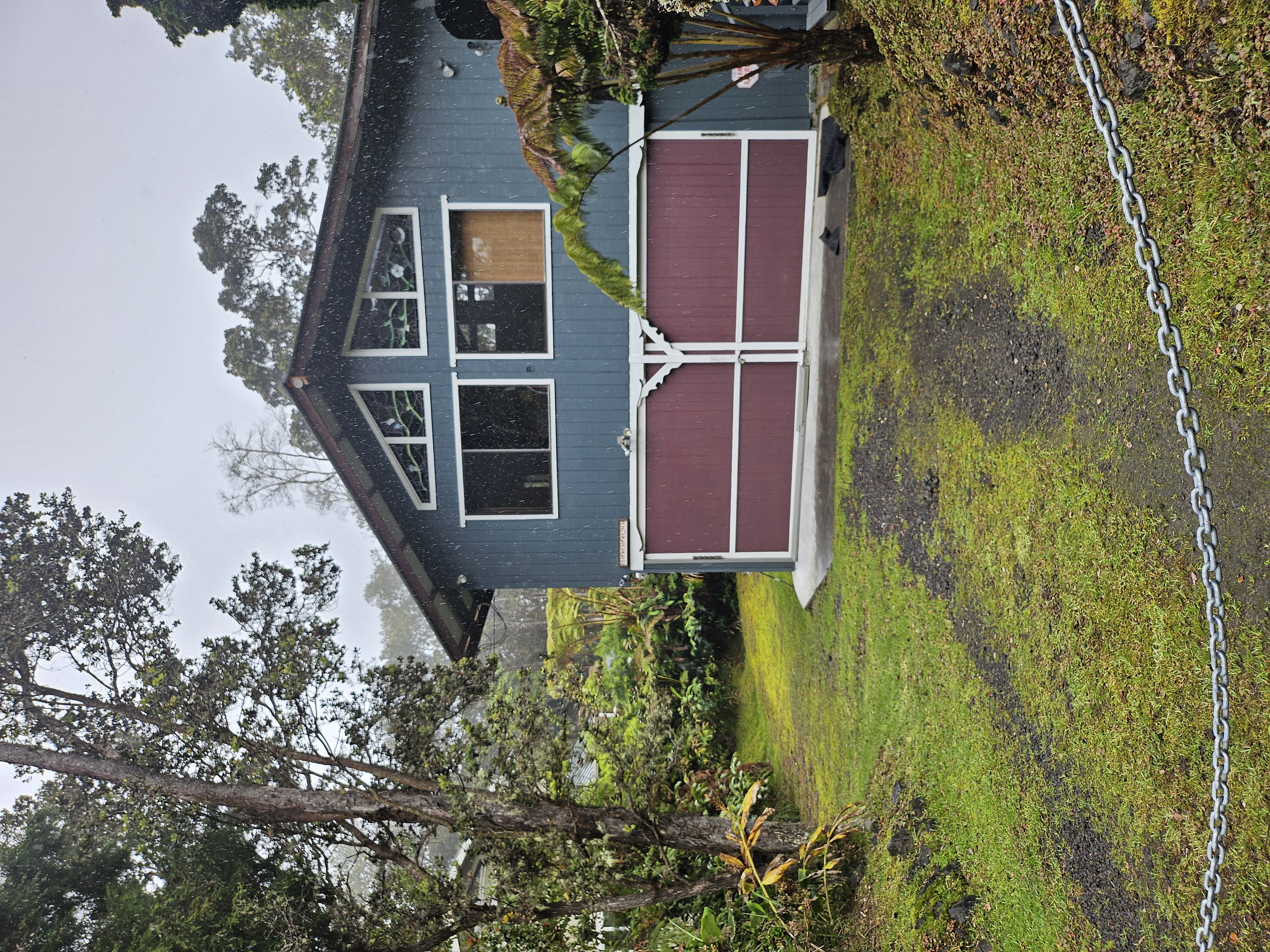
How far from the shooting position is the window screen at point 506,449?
862 cm

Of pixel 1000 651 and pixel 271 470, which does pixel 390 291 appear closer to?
pixel 1000 651

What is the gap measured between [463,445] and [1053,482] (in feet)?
20.1

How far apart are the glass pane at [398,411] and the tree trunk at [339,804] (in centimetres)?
389

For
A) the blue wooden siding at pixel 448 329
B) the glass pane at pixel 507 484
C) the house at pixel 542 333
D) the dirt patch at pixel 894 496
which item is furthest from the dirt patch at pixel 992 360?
the glass pane at pixel 507 484

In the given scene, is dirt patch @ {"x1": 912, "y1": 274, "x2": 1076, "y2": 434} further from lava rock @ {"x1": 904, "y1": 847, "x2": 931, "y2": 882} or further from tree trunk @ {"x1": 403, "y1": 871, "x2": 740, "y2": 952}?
tree trunk @ {"x1": 403, "y1": 871, "x2": 740, "y2": 952}

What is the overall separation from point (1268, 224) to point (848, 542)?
476 cm

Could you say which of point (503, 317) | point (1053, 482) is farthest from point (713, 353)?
point (1053, 482)

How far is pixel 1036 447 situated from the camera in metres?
4.47

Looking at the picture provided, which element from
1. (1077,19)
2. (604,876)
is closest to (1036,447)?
(1077,19)

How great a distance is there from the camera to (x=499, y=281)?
823 centimetres

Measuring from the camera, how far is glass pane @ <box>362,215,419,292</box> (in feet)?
26.1

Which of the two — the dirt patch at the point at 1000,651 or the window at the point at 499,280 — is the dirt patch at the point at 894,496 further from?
the window at the point at 499,280

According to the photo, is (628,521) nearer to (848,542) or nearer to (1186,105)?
(848,542)

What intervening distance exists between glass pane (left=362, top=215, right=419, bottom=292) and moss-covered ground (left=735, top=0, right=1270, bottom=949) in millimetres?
4464
